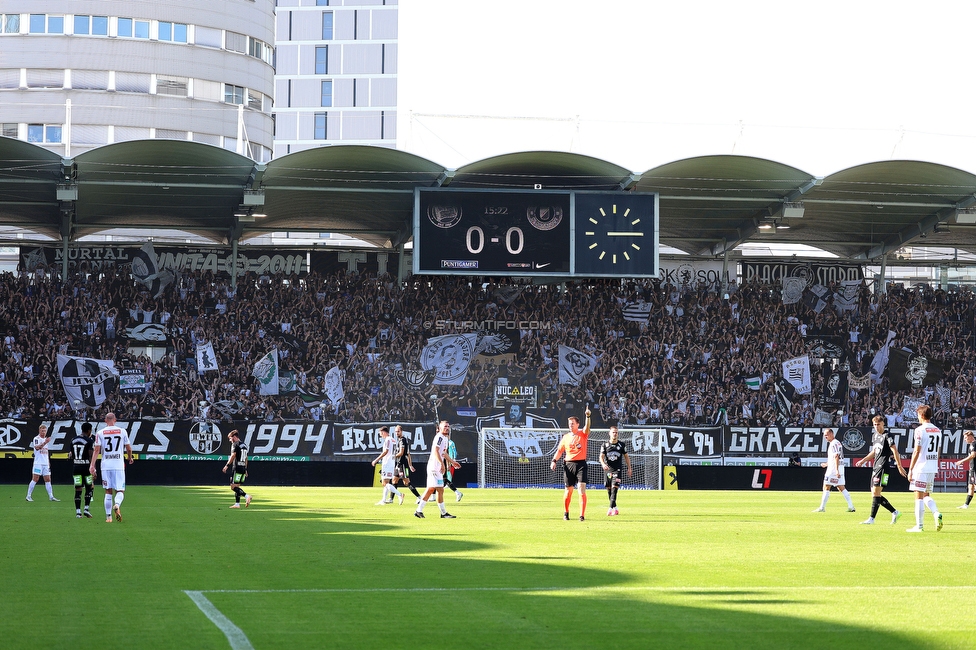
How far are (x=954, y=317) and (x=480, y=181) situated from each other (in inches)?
850

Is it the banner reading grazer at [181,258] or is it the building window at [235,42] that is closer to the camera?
the banner reading grazer at [181,258]

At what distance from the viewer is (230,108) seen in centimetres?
8331

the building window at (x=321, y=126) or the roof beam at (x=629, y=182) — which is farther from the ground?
the building window at (x=321, y=126)

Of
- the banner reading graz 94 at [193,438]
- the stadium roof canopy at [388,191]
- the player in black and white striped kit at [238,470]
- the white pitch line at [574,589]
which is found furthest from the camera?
the stadium roof canopy at [388,191]

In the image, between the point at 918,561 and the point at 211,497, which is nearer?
the point at 918,561

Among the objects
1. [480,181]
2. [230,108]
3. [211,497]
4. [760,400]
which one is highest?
[230,108]

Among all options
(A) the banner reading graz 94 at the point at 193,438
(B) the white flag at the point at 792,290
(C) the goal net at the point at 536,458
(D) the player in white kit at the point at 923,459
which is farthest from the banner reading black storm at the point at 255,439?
(D) the player in white kit at the point at 923,459

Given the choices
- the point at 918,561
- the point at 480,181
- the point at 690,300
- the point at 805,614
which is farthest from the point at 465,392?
the point at 805,614

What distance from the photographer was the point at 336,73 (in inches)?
4304

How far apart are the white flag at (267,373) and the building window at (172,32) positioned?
4671 centimetres

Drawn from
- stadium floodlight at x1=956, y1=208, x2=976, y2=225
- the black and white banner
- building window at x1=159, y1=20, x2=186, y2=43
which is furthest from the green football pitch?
building window at x1=159, y1=20, x2=186, y2=43

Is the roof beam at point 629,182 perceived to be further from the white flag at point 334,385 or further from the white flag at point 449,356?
the white flag at point 334,385

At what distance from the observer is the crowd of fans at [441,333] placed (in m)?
42.0

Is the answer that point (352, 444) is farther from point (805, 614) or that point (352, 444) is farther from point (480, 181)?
point (805, 614)
